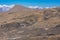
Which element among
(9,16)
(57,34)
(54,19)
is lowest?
(57,34)

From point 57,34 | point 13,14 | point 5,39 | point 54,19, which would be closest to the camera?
point 57,34

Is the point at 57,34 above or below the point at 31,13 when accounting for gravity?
below

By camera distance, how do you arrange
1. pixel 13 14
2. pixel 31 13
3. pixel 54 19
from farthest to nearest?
pixel 13 14 → pixel 31 13 → pixel 54 19

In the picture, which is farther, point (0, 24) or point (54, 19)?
point (0, 24)

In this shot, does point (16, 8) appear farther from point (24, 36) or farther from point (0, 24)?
point (24, 36)

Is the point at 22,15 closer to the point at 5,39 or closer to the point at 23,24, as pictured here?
the point at 23,24

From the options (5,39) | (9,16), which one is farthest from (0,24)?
(5,39)
